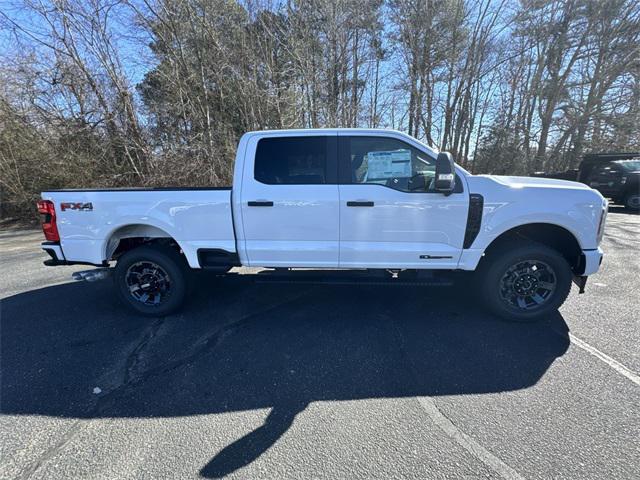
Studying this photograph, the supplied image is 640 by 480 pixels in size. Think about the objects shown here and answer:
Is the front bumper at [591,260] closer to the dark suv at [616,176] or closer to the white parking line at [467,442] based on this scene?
the white parking line at [467,442]

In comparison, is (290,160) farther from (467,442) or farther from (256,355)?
(467,442)

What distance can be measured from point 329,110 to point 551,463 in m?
13.7

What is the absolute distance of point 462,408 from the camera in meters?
2.27

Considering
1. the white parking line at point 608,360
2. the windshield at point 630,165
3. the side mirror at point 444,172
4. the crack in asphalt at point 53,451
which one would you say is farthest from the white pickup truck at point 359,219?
the windshield at point 630,165

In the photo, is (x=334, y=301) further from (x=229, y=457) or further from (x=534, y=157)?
(x=534, y=157)

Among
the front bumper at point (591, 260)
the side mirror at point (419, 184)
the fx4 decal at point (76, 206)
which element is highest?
the side mirror at point (419, 184)

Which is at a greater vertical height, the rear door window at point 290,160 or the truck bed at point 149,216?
the rear door window at point 290,160

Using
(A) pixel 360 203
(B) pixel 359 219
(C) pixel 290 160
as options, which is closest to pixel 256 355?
(B) pixel 359 219

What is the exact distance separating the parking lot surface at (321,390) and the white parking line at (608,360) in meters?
0.02

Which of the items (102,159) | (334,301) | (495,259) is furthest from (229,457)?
(102,159)

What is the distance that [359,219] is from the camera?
329 cm

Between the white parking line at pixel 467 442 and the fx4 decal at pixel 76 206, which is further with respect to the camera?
the fx4 decal at pixel 76 206

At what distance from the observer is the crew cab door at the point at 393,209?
3.21 meters

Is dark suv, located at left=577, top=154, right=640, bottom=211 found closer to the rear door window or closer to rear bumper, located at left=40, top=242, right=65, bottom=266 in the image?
the rear door window
